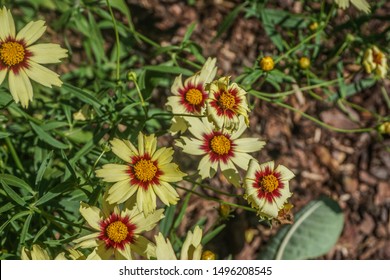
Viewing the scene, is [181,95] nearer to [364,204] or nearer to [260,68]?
[260,68]

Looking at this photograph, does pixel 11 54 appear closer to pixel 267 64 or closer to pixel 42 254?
pixel 42 254

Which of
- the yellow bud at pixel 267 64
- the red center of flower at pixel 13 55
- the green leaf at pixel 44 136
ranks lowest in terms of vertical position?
the green leaf at pixel 44 136

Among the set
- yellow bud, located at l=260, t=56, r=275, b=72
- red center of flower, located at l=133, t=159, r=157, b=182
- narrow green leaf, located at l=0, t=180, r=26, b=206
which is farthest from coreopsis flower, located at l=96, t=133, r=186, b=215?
yellow bud, located at l=260, t=56, r=275, b=72

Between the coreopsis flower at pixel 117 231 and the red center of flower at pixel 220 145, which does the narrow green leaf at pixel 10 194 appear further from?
the red center of flower at pixel 220 145

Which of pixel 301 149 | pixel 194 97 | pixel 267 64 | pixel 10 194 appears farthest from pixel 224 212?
pixel 301 149

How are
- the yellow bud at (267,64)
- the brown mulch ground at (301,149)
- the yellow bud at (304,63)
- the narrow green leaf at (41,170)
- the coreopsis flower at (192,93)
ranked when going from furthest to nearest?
the brown mulch ground at (301,149) → the yellow bud at (304,63) → the yellow bud at (267,64) → the coreopsis flower at (192,93) → the narrow green leaf at (41,170)

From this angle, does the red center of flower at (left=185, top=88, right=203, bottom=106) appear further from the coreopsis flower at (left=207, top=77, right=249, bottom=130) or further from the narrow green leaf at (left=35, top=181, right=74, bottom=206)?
the narrow green leaf at (left=35, top=181, right=74, bottom=206)

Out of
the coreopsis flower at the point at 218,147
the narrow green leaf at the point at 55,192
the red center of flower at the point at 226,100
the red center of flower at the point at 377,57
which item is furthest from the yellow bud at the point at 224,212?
the red center of flower at the point at 377,57
